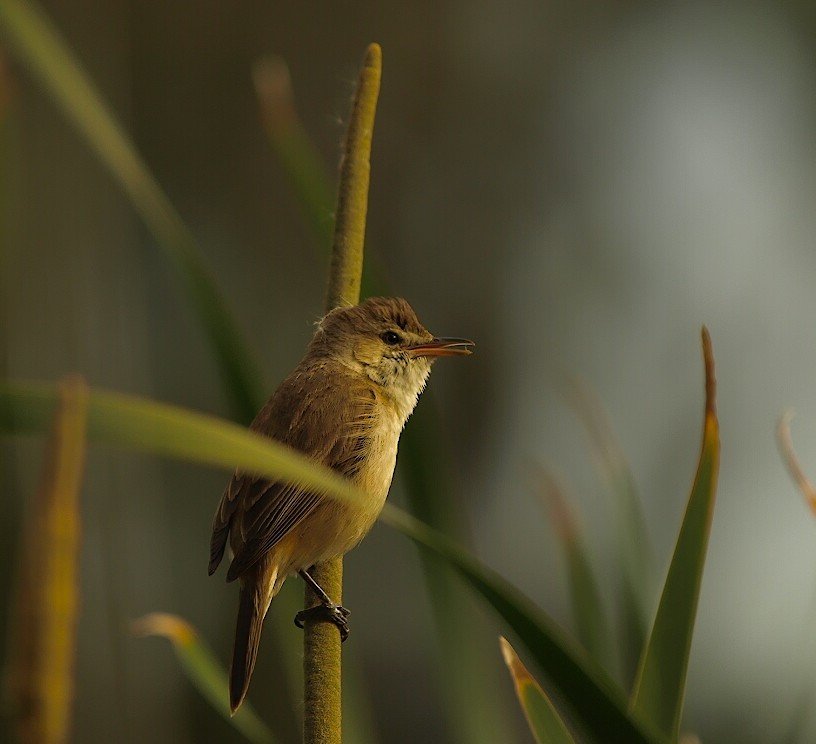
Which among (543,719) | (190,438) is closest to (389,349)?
(543,719)

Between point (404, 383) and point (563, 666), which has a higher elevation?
point (404, 383)

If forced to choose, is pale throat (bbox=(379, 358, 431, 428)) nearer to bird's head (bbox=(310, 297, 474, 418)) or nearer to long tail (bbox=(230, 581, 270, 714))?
bird's head (bbox=(310, 297, 474, 418))

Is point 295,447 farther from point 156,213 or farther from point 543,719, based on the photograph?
point 543,719

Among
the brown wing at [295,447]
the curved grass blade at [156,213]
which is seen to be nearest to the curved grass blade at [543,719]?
the curved grass blade at [156,213]

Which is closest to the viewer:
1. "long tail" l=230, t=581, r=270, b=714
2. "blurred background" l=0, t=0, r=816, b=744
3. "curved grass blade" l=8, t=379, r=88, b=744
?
"curved grass blade" l=8, t=379, r=88, b=744

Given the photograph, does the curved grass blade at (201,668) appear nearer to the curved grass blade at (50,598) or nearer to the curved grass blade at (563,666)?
the curved grass blade at (563,666)

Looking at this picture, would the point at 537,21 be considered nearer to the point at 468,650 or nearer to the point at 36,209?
the point at 36,209

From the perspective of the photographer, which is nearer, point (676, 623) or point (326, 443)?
point (676, 623)

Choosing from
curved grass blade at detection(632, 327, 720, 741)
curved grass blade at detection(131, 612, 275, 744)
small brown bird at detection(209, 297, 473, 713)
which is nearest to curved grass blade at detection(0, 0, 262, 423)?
small brown bird at detection(209, 297, 473, 713)
